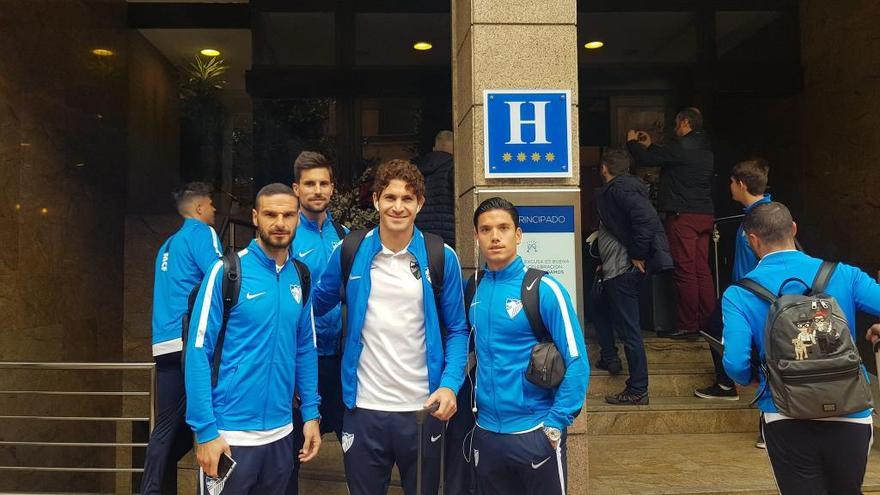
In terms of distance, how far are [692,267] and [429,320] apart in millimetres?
4175

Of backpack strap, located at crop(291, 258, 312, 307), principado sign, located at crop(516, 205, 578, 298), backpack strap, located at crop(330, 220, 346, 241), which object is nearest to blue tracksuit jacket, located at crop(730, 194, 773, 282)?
principado sign, located at crop(516, 205, 578, 298)

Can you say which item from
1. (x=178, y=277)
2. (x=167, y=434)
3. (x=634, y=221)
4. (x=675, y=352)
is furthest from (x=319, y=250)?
(x=675, y=352)

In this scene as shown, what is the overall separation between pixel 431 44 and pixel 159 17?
3840mm

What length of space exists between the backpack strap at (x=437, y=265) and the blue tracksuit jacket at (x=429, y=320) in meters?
0.02

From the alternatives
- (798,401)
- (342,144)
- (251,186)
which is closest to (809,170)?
(342,144)

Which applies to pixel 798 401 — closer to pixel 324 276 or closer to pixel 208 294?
pixel 324 276

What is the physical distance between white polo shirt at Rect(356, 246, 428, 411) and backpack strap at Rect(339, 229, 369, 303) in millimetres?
129

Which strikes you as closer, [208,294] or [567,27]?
[208,294]

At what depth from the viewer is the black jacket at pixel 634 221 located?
5.55m

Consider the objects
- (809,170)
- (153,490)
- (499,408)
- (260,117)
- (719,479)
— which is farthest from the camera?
(260,117)

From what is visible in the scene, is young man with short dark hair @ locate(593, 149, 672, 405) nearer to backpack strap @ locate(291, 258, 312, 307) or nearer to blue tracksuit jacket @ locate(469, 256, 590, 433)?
blue tracksuit jacket @ locate(469, 256, 590, 433)

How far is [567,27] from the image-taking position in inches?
171

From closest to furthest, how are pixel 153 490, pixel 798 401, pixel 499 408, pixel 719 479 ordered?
pixel 798 401 < pixel 499 408 < pixel 153 490 < pixel 719 479

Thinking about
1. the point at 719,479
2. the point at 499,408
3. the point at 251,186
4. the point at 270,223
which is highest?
the point at 251,186
